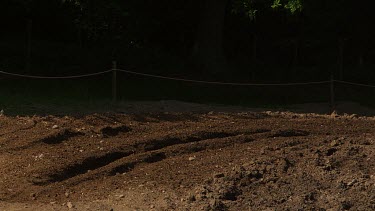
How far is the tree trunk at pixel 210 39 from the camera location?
21.2 metres

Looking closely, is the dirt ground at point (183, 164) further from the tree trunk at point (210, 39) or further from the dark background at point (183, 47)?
the tree trunk at point (210, 39)

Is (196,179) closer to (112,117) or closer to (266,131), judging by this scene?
(266,131)

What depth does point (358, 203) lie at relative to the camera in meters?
5.96

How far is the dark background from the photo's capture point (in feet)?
58.4

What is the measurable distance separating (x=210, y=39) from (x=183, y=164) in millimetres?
14687

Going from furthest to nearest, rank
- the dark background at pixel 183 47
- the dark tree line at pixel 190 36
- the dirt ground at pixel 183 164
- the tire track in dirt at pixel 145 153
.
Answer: the dark tree line at pixel 190 36 → the dark background at pixel 183 47 → the tire track in dirt at pixel 145 153 → the dirt ground at pixel 183 164

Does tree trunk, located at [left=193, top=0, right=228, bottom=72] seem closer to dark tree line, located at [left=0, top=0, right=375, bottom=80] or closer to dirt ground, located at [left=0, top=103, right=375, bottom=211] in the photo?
dark tree line, located at [left=0, top=0, right=375, bottom=80]

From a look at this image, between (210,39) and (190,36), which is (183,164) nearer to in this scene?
(210,39)

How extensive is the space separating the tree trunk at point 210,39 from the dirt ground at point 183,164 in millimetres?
11967

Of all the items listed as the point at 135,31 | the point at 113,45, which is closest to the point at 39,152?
the point at 135,31

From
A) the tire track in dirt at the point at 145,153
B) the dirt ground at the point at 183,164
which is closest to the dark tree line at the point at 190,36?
the dirt ground at the point at 183,164

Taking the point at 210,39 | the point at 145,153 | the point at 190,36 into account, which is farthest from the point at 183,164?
the point at 190,36

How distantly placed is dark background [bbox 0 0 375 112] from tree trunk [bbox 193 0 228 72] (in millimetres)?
37

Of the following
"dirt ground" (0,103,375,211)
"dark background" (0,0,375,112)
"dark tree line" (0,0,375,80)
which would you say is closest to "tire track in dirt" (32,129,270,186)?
"dirt ground" (0,103,375,211)
